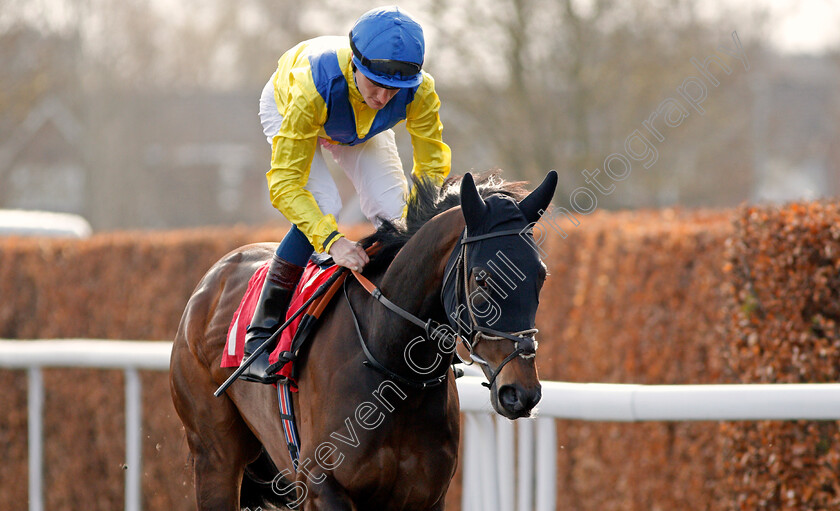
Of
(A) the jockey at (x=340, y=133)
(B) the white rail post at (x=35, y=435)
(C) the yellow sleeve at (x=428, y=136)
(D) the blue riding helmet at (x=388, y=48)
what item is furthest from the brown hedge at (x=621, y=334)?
(D) the blue riding helmet at (x=388, y=48)

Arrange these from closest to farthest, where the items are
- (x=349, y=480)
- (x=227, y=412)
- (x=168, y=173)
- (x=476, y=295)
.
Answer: (x=476, y=295)
(x=349, y=480)
(x=227, y=412)
(x=168, y=173)

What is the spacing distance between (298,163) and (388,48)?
0.50m

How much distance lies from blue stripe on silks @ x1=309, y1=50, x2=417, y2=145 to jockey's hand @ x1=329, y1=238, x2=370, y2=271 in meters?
0.49

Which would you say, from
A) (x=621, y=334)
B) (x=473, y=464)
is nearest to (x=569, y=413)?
(x=473, y=464)

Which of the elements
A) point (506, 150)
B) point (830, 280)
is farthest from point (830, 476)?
point (506, 150)

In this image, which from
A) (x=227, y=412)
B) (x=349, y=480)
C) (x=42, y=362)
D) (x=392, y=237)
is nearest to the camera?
(x=349, y=480)

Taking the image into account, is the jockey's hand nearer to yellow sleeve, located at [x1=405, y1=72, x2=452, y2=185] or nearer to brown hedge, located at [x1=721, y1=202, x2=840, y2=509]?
yellow sleeve, located at [x1=405, y1=72, x2=452, y2=185]

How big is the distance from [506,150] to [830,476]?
10.6m

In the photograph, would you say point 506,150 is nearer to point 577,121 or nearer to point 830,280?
point 577,121

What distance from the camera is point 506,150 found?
1409cm

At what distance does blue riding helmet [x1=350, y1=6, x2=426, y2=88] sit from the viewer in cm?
295

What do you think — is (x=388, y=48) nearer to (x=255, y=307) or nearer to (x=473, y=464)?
(x=255, y=307)

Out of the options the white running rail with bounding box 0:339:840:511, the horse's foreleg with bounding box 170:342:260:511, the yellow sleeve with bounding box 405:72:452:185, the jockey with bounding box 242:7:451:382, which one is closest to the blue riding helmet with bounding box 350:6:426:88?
the jockey with bounding box 242:7:451:382

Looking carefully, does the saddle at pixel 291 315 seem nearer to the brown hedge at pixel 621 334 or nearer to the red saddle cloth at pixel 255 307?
the red saddle cloth at pixel 255 307
